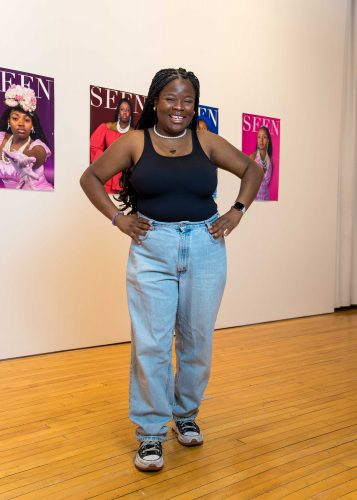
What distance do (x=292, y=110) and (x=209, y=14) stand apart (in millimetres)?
1232

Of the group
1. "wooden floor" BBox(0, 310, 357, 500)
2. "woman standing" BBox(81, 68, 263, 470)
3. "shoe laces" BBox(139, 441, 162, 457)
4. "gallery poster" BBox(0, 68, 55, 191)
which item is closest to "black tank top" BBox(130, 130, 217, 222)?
"woman standing" BBox(81, 68, 263, 470)

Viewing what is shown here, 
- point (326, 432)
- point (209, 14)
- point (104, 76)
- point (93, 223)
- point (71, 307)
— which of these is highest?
point (209, 14)

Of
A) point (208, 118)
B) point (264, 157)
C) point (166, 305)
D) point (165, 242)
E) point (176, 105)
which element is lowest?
point (166, 305)

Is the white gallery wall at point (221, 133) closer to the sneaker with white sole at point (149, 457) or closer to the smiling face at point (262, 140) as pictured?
the smiling face at point (262, 140)

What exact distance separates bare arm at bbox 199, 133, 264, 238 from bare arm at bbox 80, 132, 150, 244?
0.27m

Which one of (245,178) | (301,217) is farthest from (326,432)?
(301,217)

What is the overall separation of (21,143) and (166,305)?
6.77ft

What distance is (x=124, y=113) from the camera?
14.1 feet

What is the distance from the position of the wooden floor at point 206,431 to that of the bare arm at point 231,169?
0.88 m

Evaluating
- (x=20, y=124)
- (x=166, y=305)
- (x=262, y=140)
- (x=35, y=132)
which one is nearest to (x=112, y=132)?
(x=35, y=132)

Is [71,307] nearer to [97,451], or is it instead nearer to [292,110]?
[97,451]

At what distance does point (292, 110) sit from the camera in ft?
17.9

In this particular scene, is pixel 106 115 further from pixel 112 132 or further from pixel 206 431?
pixel 206 431

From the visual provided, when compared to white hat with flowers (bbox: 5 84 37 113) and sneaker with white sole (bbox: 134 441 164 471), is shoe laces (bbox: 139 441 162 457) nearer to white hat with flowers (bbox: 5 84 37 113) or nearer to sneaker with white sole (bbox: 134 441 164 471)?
sneaker with white sole (bbox: 134 441 164 471)
